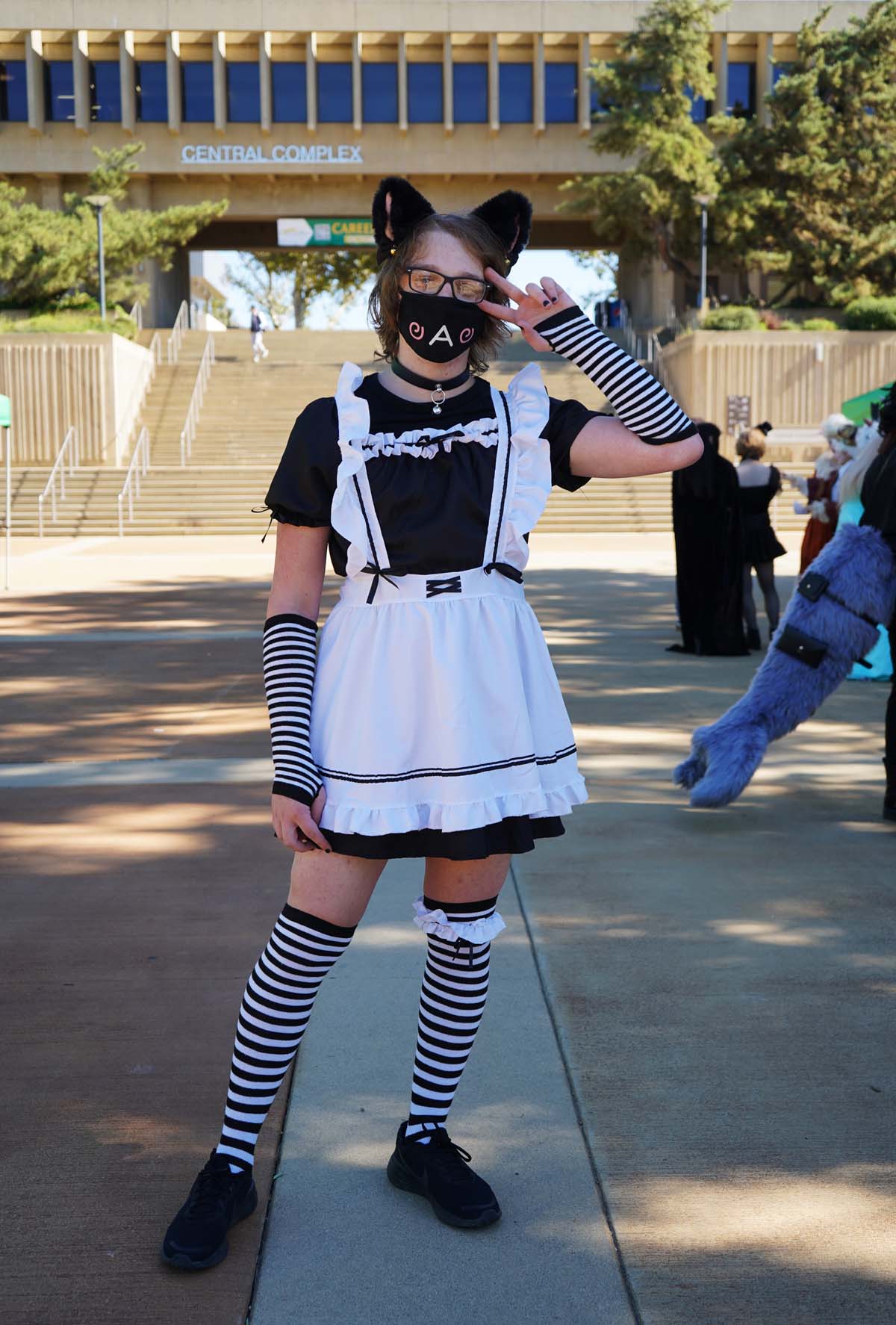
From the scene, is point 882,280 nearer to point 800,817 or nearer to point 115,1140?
point 800,817

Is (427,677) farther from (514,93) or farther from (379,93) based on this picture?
(514,93)

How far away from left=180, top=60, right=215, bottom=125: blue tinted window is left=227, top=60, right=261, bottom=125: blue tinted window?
23.5 inches

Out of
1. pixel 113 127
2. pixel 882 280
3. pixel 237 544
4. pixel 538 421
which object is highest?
pixel 113 127

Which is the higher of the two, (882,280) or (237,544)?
(882,280)

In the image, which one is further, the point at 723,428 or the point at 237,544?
the point at 723,428

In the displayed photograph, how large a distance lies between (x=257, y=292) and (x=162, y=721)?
5374cm

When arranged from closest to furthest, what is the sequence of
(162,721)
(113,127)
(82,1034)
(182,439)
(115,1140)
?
(115,1140), (82,1034), (162,721), (182,439), (113,127)

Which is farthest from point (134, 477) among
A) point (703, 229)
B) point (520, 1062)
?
point (520, 1062)

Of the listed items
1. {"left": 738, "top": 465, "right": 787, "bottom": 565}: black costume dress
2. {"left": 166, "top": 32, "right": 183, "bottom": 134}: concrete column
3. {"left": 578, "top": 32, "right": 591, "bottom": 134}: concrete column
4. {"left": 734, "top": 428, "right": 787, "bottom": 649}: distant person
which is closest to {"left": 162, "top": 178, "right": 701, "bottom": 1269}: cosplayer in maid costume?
{"left": 734, "top": 428, "right": 787, "bottom": 649}: distant person

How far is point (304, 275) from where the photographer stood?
5438 centimetres

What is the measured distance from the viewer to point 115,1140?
2.95 m

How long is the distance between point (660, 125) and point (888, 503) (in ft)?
117

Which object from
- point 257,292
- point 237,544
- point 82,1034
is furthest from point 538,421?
point 257,292

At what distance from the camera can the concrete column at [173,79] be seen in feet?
140
